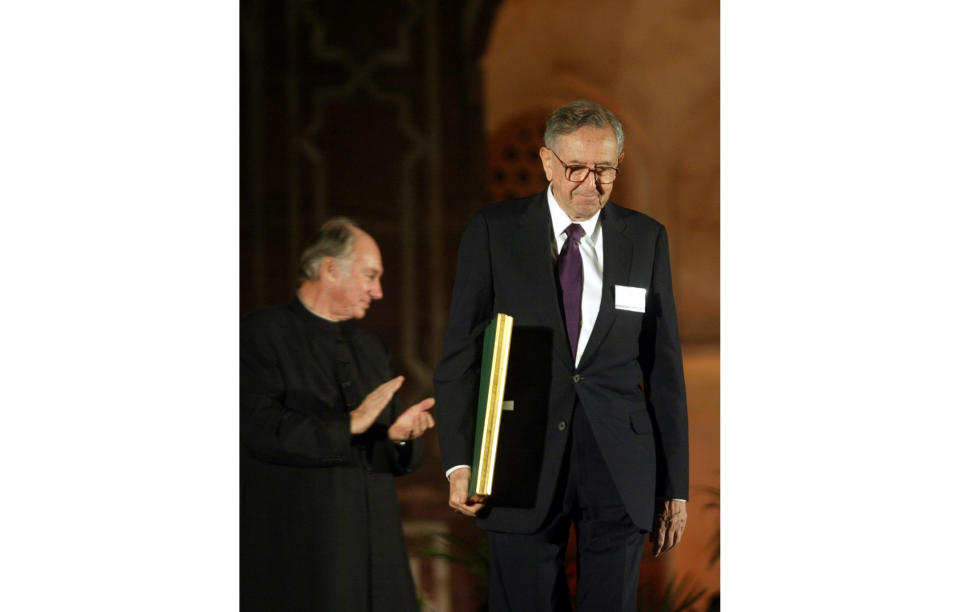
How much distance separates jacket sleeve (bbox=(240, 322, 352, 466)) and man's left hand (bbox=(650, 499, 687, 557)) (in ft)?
3.25

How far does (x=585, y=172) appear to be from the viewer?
12.6 feet

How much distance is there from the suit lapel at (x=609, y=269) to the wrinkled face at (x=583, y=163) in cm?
8

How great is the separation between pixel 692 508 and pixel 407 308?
1134 millimetres

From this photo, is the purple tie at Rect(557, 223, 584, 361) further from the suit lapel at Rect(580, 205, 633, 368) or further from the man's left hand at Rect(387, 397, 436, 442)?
the man's left hand at Rect(387, 397, 436, 442)

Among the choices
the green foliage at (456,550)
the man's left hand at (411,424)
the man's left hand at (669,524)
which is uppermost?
the man's left hand at (411,424)

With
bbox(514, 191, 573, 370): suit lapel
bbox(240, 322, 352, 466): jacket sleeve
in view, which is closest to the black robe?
bbox(240, 322, 352, 466): jacket sleeve

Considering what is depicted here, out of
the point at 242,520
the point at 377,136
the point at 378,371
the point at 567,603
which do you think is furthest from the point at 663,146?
the point at 242,520

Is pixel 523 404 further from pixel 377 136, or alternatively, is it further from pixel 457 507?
pixel 377 136

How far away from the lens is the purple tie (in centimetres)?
381

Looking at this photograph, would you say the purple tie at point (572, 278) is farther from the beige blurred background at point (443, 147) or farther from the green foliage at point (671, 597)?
the green foliage at point (671, 597)

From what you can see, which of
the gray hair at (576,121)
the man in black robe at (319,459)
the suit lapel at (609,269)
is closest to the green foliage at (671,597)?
the man in black robe at (319,459)

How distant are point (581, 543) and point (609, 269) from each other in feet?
2.74

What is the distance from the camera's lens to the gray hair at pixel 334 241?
4.03m

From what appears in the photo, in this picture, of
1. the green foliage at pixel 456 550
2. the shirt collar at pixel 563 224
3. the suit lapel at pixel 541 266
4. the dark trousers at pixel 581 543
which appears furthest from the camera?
the green foliage at pixel 456 550
